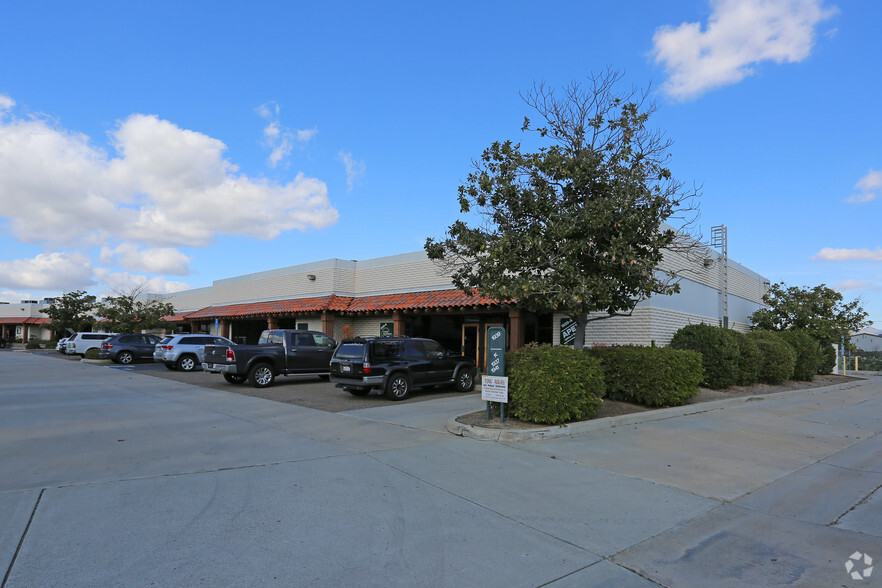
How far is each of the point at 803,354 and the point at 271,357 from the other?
759 inches

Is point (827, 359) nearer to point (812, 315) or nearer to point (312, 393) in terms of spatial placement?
point (812, 315)

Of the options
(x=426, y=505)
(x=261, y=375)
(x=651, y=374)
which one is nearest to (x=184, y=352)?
(x=261, y=375)

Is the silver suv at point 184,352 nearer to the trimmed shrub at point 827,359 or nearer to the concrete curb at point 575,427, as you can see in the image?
the concrete curb at point 575,427

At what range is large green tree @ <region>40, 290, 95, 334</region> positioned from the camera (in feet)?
160

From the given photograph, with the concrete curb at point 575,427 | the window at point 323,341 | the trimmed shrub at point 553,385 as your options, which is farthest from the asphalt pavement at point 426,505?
the window at point 323,341

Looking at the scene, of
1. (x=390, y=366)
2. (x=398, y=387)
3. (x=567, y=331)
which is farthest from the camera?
(x=567, y=331)

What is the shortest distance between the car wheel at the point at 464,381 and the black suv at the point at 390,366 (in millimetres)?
141

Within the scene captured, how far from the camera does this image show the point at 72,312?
49094mm

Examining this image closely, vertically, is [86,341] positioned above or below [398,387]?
above

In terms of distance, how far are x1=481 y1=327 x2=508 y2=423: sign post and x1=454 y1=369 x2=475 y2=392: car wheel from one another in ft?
18.0

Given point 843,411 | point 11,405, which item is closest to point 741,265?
point 843,411

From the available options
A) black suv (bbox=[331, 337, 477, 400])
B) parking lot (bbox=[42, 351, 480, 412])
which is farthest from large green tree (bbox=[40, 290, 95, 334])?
black suv (bbox=[331, 337, 477, 400])

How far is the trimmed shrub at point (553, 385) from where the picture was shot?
9.41 metres

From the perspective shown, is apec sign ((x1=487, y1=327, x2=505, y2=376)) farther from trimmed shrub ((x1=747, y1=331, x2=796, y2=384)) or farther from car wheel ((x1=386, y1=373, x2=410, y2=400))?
trimmed shrub ((x1=747, y1=331, x2=796, y2=384))
